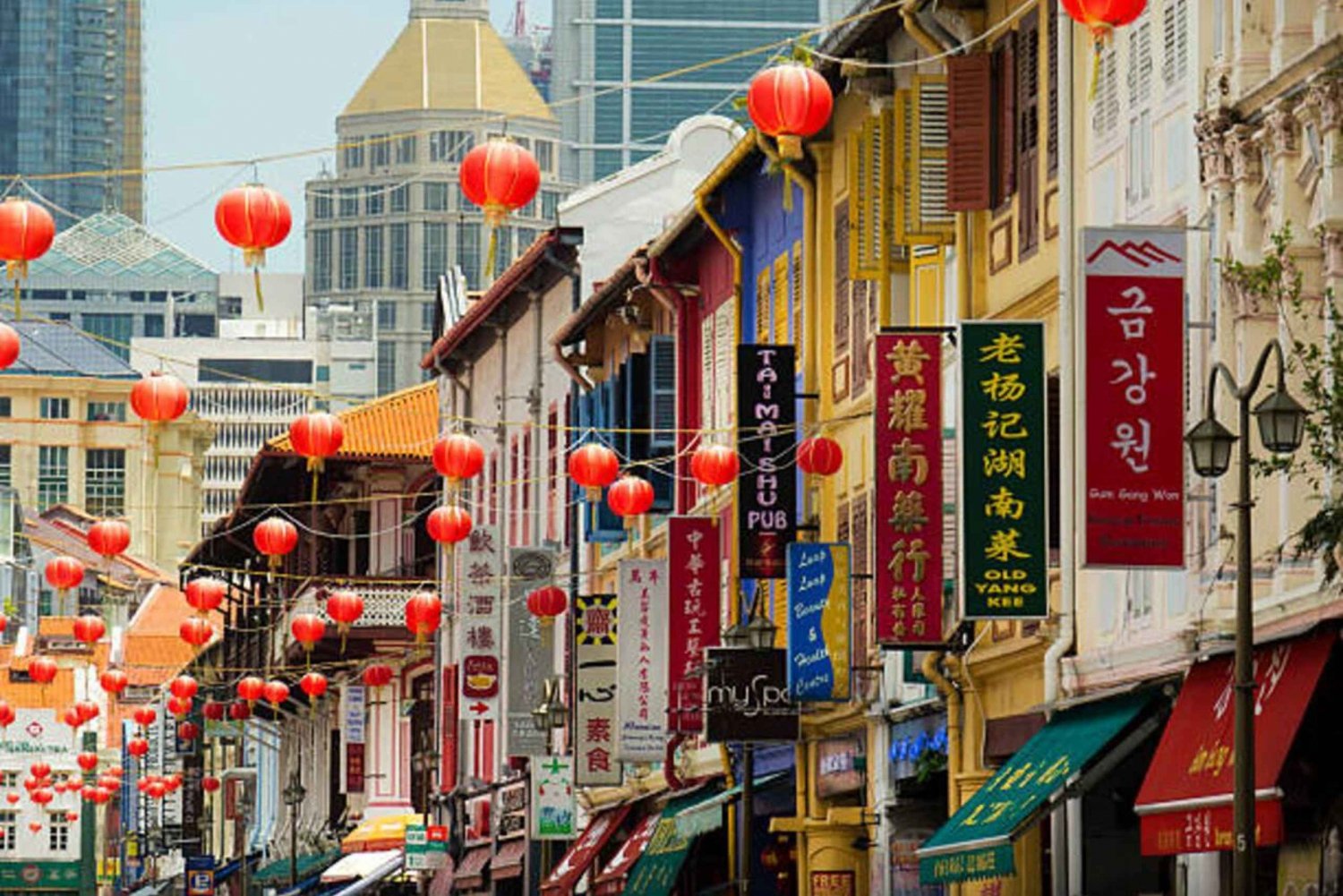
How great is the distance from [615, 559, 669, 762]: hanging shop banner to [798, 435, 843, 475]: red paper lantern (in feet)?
29.5

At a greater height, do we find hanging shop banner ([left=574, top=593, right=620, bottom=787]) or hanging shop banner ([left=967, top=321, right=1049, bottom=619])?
hanging shop banner ([left=967, top=321, right=1049, bottom=619])

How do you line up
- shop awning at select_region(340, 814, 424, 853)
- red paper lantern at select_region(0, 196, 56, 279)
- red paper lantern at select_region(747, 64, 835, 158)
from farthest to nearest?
shop awning at select_region(340, 814, 424, 853) → red paper lantern at select_region(0, 196, 56, 279) → red paper lantern at select_region(747, 64, 835, 158)

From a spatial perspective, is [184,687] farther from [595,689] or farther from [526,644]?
[595,689]

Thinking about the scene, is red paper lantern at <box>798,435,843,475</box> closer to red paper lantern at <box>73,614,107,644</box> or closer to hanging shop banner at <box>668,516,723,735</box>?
hanging shop banner at <box>668,516,723,735</box>

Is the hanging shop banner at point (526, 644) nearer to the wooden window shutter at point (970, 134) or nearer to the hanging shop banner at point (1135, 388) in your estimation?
the wooden window shutter at point (970, 134)

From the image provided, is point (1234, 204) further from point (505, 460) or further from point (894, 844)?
point (505, 460)

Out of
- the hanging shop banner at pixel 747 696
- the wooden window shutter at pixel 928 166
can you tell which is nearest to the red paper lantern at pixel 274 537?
the hanging shop banner at pixel 747 696

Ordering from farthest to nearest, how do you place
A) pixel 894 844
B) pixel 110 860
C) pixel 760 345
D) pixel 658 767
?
pixel 110 860, pixel 658 767, pixel 760 345, pixel 894 844

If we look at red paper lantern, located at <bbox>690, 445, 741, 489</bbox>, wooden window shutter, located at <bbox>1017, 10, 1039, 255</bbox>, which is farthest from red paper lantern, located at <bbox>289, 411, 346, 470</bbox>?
wooden window shutter, located at <bbox>1017, 10, 1039, 255</bbox>

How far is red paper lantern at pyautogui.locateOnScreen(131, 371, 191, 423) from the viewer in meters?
33.9

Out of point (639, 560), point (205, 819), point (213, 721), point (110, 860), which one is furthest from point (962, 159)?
point (110, 860)

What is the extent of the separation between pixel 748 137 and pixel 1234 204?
1429 centimetres

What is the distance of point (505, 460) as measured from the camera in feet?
195

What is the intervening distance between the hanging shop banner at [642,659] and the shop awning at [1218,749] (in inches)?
744
